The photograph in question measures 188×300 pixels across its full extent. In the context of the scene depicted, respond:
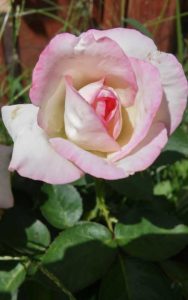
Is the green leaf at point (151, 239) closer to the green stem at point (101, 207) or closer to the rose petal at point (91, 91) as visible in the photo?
the green stem at point (101, 207)

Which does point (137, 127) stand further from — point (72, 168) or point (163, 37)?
point (163, 37)

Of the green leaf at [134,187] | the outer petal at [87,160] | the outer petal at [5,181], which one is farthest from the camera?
the green leaf at [134,187]

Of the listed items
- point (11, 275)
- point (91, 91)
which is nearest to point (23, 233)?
point (11, 275)

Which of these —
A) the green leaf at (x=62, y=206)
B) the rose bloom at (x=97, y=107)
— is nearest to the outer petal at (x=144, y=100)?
the rose bloom at (x=97, y=107)

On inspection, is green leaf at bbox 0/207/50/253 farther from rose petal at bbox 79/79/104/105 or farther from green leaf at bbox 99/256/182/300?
rose petal at bbox 79/79/104/105

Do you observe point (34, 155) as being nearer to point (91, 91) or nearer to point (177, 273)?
point (91, 91)

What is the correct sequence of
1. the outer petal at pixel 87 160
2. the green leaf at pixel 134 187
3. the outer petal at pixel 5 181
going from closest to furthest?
the outer petal at pixel 87 160
the outer petal at pixel 5 181
the green leaf at pixel 134 187

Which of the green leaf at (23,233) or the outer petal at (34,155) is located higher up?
the outer petal at (34,155)

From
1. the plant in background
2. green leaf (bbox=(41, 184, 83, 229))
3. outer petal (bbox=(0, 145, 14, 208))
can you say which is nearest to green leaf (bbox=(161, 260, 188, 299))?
the plant in background

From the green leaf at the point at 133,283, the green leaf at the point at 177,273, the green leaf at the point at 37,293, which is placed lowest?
the green leaf at the point at 177,273
